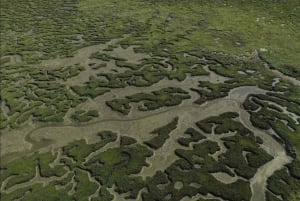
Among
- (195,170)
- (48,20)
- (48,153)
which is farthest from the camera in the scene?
(48,20)

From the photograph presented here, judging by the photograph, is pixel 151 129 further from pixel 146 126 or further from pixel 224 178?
pixel 224 178

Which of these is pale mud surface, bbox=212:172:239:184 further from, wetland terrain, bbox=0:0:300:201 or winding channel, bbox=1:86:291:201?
winding channel, bbox=1:86:291:201

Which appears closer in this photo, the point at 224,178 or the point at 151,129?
the point at 224,178

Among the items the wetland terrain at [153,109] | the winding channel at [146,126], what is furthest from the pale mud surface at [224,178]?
the winding channel at [146,126]

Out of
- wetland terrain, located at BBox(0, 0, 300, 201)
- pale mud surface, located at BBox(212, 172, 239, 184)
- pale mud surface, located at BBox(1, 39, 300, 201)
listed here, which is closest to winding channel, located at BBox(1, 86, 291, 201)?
pale mud surface, located at BBox(1, 39, 300, 201)

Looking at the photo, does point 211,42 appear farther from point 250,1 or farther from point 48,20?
point 48,20

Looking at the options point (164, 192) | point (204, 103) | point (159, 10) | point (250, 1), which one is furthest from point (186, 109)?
point (250, 1)

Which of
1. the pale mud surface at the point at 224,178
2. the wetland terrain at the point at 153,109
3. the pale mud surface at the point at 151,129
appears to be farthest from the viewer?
the pale mud surface at the point at 151,129

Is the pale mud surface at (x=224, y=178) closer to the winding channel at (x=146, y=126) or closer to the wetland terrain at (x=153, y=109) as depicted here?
the wetland terrain at (x=153, y=109)

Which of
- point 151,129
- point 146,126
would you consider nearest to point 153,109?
point 146,126
